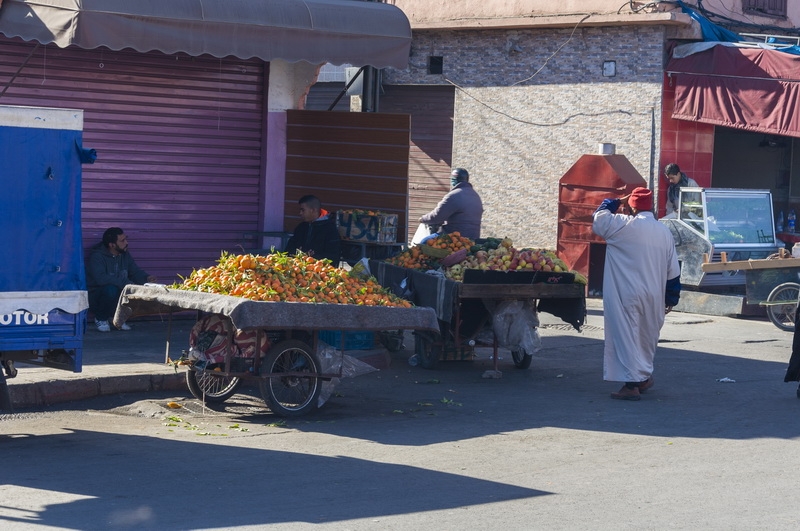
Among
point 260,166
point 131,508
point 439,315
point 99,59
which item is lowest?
point 131,508

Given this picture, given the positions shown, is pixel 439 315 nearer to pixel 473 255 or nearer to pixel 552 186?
pixel 473 255

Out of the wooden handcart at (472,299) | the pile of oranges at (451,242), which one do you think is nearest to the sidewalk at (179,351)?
the wooden handcart at (472,299)

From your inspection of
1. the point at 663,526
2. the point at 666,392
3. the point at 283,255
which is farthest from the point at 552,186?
the point at 663,526

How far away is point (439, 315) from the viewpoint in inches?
418

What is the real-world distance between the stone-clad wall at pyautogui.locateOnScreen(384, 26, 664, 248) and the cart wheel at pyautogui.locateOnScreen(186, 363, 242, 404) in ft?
33.8

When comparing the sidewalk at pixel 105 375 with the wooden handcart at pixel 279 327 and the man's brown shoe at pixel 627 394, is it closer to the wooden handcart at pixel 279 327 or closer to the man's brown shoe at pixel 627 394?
the wooden handcart at pixel 279 327

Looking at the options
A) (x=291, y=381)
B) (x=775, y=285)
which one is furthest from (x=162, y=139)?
(x=775, y=285)

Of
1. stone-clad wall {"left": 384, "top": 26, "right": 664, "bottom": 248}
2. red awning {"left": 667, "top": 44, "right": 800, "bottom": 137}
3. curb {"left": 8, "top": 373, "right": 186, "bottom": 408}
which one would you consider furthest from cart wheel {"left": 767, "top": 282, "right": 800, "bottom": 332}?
curb {"left": 8, "top": 373, "right": 186, "bottom": 408}

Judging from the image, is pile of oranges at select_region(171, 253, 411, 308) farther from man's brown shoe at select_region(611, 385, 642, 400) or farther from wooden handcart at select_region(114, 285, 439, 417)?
man's brown shoe at select_region(611, 385, 642, 400)

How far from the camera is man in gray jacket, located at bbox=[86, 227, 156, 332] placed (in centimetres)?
1239

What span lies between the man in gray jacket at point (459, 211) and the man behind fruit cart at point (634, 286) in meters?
2.92

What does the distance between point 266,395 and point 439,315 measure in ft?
7.68

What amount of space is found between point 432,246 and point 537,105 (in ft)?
27.3

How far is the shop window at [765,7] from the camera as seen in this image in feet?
63.6
